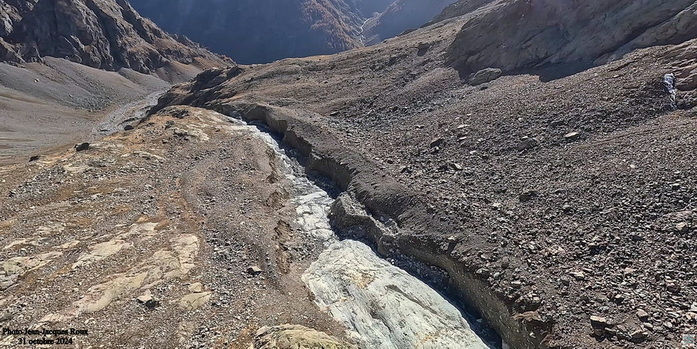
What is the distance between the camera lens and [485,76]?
123 ft

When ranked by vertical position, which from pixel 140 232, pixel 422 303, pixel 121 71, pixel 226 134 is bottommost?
pixel 422 303

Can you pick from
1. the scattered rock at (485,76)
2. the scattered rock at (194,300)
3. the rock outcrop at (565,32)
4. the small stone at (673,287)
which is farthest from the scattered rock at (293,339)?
the scattered rock at (485,76)

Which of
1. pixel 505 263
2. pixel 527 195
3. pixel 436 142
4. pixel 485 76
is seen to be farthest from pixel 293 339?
pixel 485 76

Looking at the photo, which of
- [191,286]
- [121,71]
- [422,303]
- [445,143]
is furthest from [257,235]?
[121,71]

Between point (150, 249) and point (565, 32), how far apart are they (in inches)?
1459

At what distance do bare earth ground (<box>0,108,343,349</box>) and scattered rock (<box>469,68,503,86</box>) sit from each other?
20008 millimetres

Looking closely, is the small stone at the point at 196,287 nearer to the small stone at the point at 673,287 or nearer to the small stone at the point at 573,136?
the small stone at the point at 673,287

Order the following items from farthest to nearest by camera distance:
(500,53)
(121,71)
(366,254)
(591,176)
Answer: (121,71) → (500,53) → (366,254) → (591,176)

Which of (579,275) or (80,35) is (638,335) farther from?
(80,35)

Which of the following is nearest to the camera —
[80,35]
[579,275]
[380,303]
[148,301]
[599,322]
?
[599,322]

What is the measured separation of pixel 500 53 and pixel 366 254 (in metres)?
28.2

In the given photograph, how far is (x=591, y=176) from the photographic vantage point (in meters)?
19.4

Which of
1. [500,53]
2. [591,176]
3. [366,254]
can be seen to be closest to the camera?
[591,176]

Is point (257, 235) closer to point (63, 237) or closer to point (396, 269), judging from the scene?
point (396, 269)
